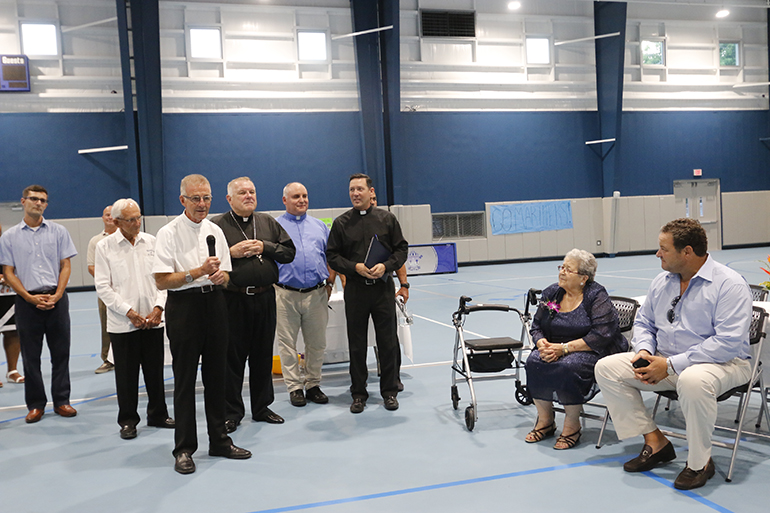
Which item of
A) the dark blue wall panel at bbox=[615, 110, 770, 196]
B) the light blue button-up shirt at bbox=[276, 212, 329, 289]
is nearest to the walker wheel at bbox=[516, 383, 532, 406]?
the light blue button-up shirt at bbox=[276, 212, 329, 289]

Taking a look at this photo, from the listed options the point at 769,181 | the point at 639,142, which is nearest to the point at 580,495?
the point at 639,142

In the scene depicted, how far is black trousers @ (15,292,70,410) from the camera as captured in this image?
5.04 m

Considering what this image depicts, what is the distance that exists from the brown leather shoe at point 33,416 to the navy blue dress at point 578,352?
12.4 feet

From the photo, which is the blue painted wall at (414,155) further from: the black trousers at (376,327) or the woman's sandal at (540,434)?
the woman's sandal at (540,434)

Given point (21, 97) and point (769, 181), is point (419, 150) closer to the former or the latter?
point (21, 97)

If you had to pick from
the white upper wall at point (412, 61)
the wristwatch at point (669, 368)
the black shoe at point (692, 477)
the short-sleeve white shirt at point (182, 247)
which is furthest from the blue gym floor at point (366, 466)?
the white upper wall at point (412, 61)

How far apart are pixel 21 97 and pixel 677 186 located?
18838mm

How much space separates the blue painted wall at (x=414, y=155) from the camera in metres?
16.0

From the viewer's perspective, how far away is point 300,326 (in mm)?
5418

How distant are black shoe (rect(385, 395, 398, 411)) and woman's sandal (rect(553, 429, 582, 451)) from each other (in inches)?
54.8

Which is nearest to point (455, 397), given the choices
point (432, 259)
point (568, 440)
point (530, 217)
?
point (568, 440)

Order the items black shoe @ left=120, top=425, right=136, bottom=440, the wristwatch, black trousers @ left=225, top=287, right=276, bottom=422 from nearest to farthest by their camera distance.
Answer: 1. the wristwatch
2. black shoe @ left=120, top=425, right=136, bottom=440
3. black trousers @ left=225, top=287, right=276, bottom=422

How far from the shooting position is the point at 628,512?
3014 millimetres

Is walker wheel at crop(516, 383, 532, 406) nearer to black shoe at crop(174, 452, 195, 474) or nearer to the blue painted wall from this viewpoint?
black shoe at crop(174, 452, 195, 474)
